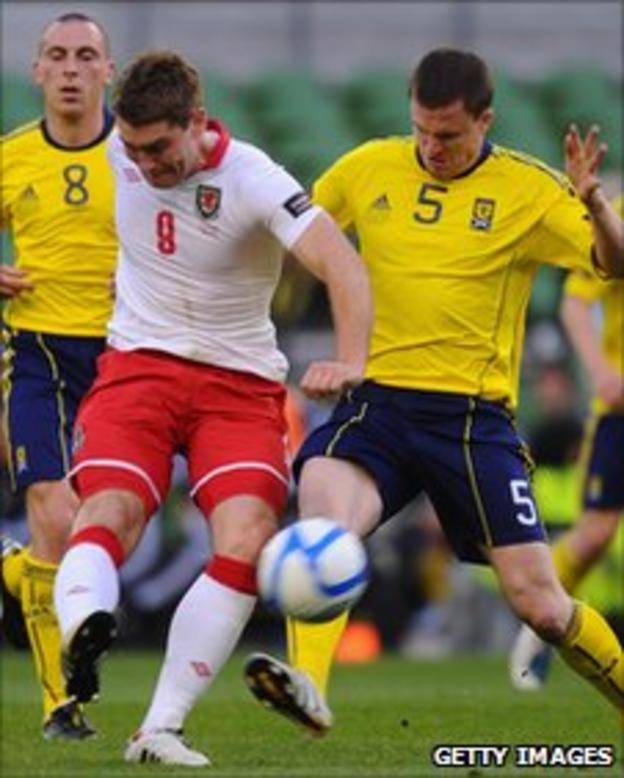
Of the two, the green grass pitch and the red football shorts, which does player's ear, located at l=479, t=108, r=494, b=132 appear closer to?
the red football shorts

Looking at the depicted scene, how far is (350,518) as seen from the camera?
10242 mm

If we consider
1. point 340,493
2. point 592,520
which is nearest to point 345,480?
point 340,493

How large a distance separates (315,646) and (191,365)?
105 cm

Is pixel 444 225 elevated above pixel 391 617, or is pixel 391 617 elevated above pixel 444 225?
pixel 444 225

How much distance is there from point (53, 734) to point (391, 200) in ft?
7.64

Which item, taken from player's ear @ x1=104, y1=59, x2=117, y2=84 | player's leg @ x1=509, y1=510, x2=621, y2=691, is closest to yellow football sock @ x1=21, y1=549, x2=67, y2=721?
player's ear @ x1=104, y1=59, x2=117, y2=84

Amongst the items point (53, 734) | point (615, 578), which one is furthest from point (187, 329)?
point (615, 578)

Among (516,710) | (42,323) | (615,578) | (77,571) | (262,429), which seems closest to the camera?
(77,571)

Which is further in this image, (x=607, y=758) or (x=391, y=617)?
(x=391, y=617)

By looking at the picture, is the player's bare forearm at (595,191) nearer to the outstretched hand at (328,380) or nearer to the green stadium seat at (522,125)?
the outstretched hand at (328,380)

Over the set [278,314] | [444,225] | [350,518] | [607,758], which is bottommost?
[278,314]

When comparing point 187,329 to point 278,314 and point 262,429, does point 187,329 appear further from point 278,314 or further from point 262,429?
point 278,314

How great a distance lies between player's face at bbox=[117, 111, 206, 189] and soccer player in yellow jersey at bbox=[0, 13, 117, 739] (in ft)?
5.77

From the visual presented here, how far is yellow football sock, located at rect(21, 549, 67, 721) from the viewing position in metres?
11.6
